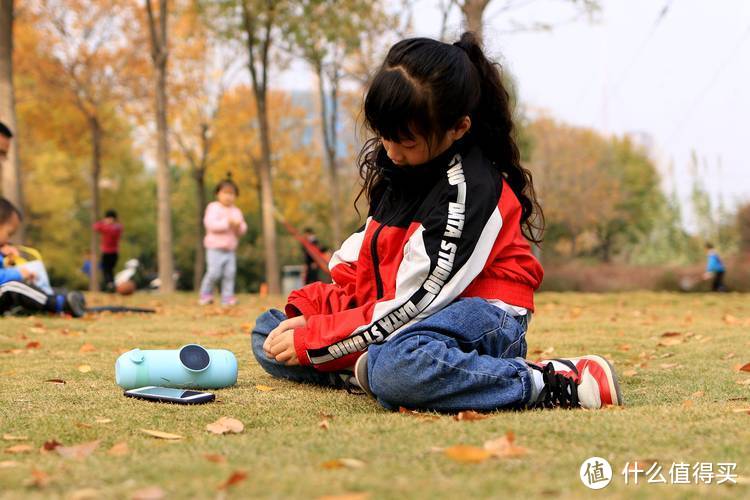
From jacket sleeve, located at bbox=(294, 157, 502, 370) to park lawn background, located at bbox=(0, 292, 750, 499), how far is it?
0.29 metres

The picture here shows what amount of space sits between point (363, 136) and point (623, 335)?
3064 millimetres

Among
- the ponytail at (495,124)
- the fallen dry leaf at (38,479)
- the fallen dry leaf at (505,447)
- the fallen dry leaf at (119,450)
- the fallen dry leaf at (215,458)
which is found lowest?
the fallen dry leaf at (119,450)

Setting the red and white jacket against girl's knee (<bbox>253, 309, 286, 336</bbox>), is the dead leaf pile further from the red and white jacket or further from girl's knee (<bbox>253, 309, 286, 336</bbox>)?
girl's knee (<bbox>253, 309, 286, 336</bbox>)

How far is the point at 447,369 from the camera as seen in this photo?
252cm

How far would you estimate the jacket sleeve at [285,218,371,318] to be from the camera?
10.3ft

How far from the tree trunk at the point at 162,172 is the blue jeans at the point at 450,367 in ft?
37.7

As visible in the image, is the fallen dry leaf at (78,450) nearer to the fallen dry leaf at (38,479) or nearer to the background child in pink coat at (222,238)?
the fallen dry leaf at (38,479)

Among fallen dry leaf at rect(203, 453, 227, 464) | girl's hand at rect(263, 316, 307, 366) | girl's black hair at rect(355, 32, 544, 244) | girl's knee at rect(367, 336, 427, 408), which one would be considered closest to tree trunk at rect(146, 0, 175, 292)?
girl's hand at rect(263, 316, 307, 366)

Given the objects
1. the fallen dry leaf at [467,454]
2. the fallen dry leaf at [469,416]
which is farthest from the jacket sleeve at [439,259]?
the fallen dry leaf at [467,454]

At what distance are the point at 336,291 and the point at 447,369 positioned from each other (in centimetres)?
81

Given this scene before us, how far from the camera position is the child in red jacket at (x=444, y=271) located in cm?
257

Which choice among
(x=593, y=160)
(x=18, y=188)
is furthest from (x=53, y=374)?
(x=593, y=160)

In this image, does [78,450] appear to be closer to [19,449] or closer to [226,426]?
[19,449]

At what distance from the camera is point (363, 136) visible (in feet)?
10.9
